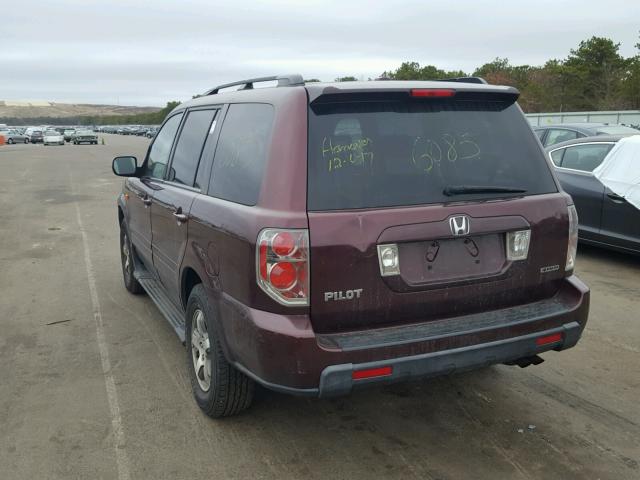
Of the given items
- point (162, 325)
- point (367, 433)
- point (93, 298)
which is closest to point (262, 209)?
point (367, 433)

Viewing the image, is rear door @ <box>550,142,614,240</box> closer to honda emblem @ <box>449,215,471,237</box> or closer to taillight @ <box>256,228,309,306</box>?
honda emblem @ <box>449,215,471,237</box>

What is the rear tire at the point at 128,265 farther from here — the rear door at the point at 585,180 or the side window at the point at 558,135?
the side window at the point at 558,135

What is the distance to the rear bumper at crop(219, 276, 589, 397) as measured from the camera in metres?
2.82

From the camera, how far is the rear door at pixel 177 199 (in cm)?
394

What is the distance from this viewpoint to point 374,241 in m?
2.89

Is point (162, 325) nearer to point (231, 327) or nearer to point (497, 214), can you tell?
point (231, 327)

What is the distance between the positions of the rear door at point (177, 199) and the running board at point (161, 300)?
12 centimetres

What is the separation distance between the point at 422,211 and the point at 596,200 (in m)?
5.27

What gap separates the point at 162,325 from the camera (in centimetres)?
538

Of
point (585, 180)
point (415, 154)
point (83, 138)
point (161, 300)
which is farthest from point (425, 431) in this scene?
point (83, 138)

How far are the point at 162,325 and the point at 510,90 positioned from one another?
349 cm

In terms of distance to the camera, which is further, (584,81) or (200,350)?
(584,81)

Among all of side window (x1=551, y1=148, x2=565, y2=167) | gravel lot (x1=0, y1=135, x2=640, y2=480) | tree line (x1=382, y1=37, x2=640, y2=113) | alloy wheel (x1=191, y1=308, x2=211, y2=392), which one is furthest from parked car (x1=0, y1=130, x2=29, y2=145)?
alloy wheel (x1=191, y1=308, x2=211, y2=392)

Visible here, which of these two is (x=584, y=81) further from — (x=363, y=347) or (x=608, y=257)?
(x=363, y=347)
